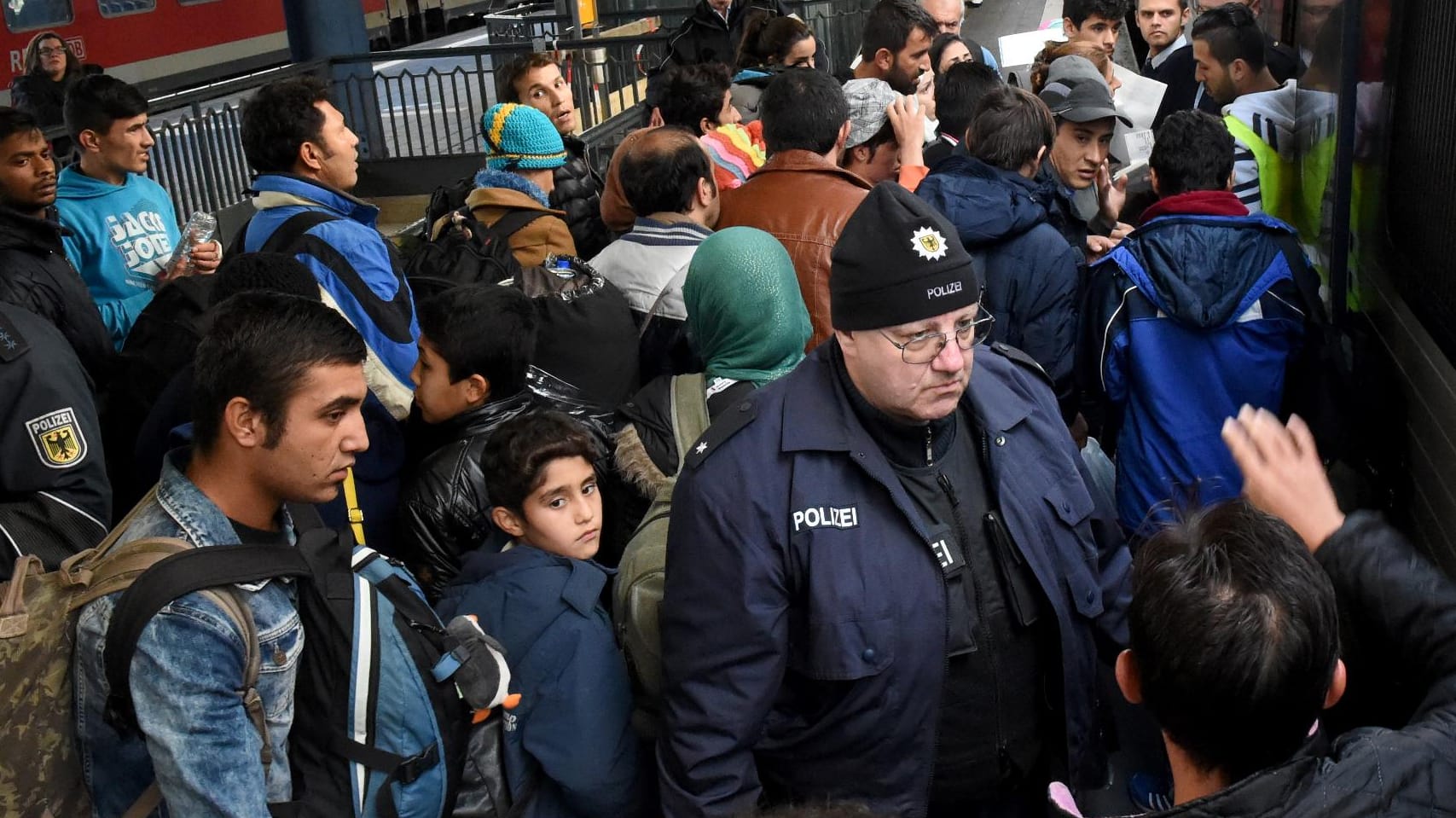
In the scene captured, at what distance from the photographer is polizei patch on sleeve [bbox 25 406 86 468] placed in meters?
3.46

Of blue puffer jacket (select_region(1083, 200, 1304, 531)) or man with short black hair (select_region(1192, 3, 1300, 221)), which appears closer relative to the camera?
blue puffer jacket (select_region(1083, 200, 1304, 531))

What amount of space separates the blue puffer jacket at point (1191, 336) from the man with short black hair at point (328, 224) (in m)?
2.14

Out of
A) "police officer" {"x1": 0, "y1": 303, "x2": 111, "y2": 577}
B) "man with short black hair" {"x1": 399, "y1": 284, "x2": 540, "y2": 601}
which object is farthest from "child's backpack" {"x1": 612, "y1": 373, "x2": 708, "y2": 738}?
"police officer" {"x1": 0, "y1": 303, "x2": 111, "y2": 577}

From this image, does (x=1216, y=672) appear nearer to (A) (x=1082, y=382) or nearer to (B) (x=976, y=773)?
(B) (x=976, y=773)

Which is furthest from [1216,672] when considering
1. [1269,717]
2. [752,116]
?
[752,116]

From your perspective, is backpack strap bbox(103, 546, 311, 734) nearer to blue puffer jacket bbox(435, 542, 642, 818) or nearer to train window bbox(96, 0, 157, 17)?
blue puffer jacket bbox(435, 542, 642, 818)

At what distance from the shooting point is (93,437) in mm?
3592

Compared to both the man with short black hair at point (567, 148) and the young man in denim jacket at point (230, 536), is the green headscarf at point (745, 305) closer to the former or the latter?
the young man in denim jacket at point (230, 536)

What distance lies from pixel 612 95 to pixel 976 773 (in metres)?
10.5

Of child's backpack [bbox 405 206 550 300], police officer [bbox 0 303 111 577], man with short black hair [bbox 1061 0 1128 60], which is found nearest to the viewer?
police officer [bbox 0 303 111 577]

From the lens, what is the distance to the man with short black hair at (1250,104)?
212 inches

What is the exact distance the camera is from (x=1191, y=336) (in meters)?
3.93

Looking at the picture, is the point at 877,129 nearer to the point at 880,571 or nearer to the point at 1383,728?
the point at 880,571

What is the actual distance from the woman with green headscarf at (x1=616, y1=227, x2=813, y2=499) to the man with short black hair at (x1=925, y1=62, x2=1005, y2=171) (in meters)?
2.54
